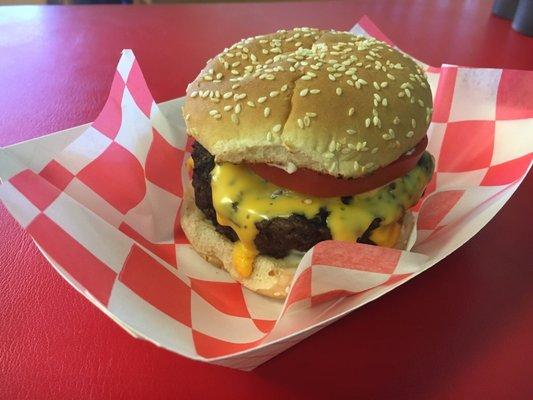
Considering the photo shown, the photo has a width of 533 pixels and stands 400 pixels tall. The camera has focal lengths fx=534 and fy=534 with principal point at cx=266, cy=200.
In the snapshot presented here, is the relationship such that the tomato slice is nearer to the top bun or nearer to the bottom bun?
the top bun

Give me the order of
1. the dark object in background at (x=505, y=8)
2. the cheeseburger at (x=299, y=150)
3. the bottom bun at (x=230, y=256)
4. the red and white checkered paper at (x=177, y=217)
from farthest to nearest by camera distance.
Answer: the dark object in background at (x=505, y=8)
the bottom bun at (x=230, y=256)
the cheeseburger at (x=299, y=150)
the red and white checkered paper at (x=177, y=217)

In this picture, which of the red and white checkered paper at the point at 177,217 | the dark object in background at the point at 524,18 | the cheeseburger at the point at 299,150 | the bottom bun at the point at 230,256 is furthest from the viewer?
the dark object in background at the point at 524,18

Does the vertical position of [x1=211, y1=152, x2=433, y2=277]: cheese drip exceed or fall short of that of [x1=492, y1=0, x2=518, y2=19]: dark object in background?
it exceeds it

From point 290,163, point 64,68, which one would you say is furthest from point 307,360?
point 64,68

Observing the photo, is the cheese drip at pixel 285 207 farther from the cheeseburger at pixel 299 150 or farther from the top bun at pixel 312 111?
the top bun at pixel 312 111

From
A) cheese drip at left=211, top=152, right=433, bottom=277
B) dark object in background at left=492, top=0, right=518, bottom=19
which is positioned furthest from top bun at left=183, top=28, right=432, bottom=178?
dark object in background at left=492, top=0, right=518, bottom=19

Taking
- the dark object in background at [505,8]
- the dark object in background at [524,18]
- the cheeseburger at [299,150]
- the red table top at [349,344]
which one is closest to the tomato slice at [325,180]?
the cheeseburger at [299,150]

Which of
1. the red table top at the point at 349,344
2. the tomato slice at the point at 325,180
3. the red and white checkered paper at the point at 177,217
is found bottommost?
the red table top at the point at 349,344
